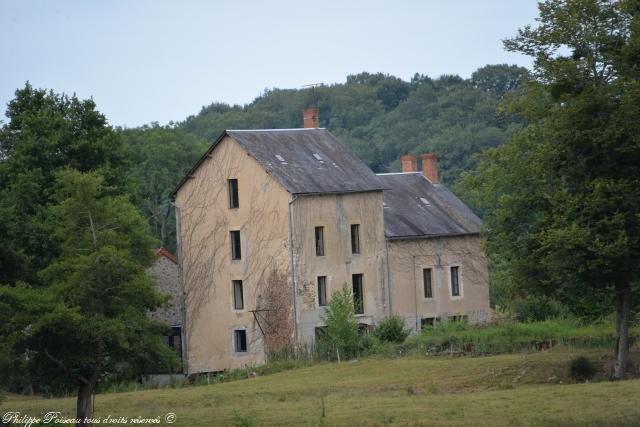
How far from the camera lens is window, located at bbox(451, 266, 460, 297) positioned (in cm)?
5819

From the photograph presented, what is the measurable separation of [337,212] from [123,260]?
23.8 meters

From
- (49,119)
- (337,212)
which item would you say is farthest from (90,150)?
(337,212)

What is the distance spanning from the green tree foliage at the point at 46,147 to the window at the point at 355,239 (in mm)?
10552

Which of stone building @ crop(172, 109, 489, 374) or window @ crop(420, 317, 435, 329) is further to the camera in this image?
window @ crop(420, 317, 435, 329)

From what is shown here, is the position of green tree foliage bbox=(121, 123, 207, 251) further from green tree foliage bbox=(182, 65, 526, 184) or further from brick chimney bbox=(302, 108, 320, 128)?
green tree foliage bbox=(182, 65, 526, 184)

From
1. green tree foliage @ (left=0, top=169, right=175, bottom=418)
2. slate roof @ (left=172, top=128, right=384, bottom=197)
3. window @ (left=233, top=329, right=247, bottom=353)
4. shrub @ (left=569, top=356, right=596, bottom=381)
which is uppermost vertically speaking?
slate roof @ (left=172, top=128, right=384, bottom=197)

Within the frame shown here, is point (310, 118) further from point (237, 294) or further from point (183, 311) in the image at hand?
point (183, 311)

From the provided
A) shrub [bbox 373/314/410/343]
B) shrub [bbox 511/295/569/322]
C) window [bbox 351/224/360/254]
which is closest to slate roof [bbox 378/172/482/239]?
window [bbox 351/224/360/254]

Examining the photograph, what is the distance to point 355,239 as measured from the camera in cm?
5431

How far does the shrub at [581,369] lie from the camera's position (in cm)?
3572

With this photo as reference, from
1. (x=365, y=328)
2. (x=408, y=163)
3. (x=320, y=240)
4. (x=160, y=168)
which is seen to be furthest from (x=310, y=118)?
(x=160, y=168)

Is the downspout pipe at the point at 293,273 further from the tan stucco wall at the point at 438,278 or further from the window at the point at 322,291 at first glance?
the tan stucco wall at the point at 438,278

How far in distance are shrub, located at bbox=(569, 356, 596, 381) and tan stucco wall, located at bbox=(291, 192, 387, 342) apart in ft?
58.7

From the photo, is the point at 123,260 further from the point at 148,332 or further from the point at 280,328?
the point at 280,328
